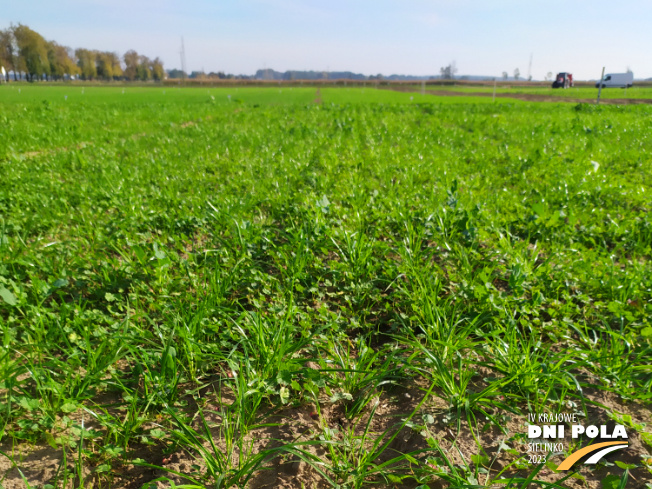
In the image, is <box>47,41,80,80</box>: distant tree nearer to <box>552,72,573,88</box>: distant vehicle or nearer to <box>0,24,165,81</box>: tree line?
<box>0,24,165,81</box>: tree line

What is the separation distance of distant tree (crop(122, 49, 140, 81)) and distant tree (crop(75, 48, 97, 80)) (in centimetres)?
1734

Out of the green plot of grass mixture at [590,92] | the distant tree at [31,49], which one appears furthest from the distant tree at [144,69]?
the green plot of grass mixture at [590,92]

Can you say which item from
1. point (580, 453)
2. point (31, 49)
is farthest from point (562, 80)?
point (31, 49)

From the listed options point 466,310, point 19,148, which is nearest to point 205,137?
point 19,148

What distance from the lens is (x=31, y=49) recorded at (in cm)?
8131

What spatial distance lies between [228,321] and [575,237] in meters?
3.52

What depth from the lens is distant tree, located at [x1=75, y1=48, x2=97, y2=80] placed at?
104 metres

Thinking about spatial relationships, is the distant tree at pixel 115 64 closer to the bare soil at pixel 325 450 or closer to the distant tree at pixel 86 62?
the distant tree at pixel 86 62

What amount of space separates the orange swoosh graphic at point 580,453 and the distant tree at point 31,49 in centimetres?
11338

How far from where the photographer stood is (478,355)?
224 cm

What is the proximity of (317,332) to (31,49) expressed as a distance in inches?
4435

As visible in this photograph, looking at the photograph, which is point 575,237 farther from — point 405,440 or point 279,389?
point 279,389

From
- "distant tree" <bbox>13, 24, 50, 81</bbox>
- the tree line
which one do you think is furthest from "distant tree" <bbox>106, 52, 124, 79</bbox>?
"distant tree" <bbox>13, 24, 50, 81</bbox>

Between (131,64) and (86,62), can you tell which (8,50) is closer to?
(86,62)
